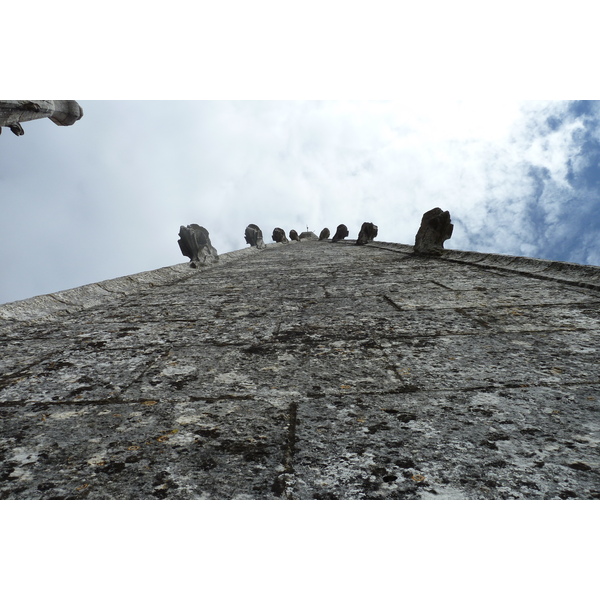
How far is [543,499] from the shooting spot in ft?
2.86

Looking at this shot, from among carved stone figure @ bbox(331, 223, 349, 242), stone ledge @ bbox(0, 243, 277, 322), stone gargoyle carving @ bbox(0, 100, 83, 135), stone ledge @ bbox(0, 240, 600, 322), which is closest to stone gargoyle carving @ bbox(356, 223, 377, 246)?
carved stone figure @ bbox(331, 223, 349, 242)

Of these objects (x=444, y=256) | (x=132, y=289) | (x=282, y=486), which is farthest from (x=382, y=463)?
(x=444, y=256)

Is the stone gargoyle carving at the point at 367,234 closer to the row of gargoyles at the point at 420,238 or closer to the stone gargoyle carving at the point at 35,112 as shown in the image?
the row of gargoyles at the point at 420,238

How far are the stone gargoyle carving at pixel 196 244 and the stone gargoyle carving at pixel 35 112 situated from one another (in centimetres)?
243

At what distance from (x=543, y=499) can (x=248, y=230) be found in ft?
37.2

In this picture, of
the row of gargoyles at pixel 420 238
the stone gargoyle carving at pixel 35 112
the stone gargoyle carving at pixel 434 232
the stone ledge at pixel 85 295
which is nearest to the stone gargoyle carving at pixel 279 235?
the row of gargoyles at pixel 420 238

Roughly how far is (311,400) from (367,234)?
9401 millimetres

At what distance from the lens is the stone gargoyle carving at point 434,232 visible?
229 inches

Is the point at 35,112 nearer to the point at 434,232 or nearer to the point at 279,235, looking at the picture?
the point at 434,232

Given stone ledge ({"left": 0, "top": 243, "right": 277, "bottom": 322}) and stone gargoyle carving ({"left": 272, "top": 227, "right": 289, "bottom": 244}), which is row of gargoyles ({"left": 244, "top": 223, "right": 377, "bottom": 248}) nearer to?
stone gargoyle carving ({"left": 272, "top": 227, "right": 289, "bottom": 244})

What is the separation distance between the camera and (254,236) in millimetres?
11531

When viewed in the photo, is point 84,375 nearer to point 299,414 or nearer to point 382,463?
point 299,414

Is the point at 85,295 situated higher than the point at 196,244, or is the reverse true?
the point at 196,244

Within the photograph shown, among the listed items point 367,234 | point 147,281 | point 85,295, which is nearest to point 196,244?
point 147,281
